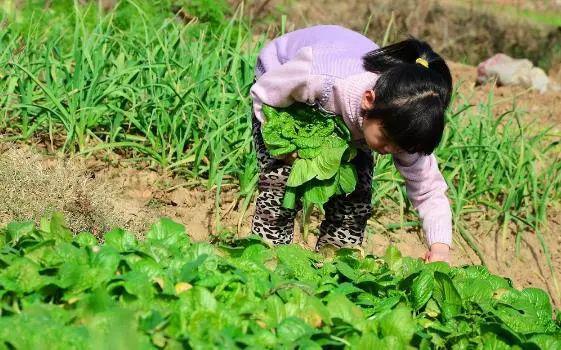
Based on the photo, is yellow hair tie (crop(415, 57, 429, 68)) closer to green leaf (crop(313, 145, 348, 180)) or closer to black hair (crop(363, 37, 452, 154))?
black hair (crop(363, 37, 452, 154))

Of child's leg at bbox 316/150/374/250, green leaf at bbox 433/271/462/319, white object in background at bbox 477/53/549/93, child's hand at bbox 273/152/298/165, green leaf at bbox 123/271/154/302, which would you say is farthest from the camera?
white object in background at bbox 477/53/549/93

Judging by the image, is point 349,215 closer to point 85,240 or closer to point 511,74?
point 85,240

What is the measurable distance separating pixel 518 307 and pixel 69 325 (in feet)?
3.77

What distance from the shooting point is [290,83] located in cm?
292

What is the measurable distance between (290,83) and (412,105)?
1.51ft

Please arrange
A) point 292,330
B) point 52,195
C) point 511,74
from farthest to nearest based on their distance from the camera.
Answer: point 511,74 < point 52,195 < point 292,330

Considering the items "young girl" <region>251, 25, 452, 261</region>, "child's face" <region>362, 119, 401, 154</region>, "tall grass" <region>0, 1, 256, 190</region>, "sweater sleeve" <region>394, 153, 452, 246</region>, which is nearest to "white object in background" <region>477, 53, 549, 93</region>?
"tall grass" <region>0, 1, 256, 190</region>

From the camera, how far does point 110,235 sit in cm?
222

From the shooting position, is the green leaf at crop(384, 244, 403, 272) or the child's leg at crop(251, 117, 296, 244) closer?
the green leaf at crop(384, 244, 403, 272)

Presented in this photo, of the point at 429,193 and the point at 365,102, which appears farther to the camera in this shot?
the point at 429,193

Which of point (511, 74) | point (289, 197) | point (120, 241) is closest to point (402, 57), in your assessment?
point (289, 197)

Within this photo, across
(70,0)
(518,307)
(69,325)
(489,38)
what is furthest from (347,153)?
(489,38)

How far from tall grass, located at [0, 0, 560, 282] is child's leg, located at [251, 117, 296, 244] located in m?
0.68

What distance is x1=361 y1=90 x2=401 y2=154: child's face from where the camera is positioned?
2740 millimetres
